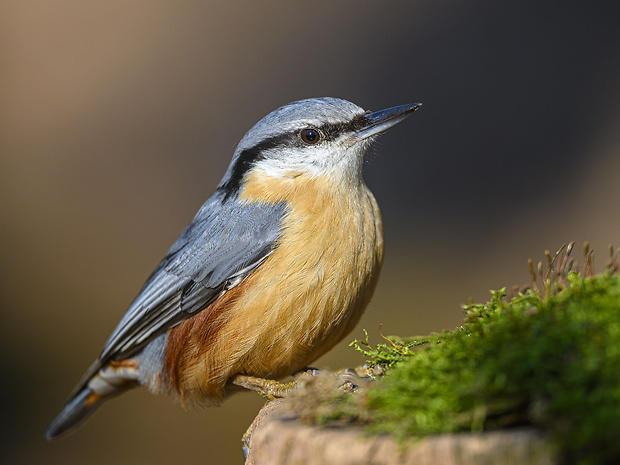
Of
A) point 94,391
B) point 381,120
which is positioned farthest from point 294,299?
point 94,391

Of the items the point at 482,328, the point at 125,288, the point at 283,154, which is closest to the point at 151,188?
the point at 125,288

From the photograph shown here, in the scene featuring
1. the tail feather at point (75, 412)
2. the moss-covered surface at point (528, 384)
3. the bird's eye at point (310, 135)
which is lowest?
the tail feather at point (75, 412)

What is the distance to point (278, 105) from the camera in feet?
22.4

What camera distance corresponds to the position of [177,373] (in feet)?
9.20

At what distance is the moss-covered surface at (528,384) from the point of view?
1.09 meters

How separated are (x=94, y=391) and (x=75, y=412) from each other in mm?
242

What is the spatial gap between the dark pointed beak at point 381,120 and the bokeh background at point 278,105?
328cm

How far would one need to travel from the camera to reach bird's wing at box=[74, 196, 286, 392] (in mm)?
2623

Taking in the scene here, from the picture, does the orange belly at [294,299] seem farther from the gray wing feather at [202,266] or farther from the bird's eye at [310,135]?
the bird's eye at [310,135]

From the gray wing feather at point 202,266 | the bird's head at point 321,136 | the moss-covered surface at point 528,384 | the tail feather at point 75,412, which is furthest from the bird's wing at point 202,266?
the moss-covered surface at point 528,384

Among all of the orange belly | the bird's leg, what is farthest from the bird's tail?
the bird's leg

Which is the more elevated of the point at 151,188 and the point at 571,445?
the point at 151,188

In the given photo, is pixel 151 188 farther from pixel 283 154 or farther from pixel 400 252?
pixel 283 154

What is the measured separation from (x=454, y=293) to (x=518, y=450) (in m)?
5.15
